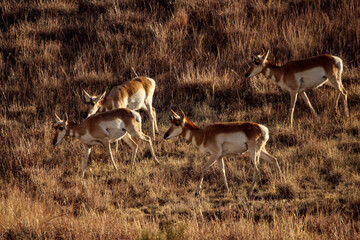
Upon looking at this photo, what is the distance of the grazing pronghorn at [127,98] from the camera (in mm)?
8227

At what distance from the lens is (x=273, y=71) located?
9227 millimetres

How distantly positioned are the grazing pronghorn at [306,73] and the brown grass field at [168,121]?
69cm

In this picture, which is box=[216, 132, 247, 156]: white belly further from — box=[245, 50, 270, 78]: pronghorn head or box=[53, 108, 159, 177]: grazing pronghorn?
box=[245, 50, 270, 78]: pronghorn head

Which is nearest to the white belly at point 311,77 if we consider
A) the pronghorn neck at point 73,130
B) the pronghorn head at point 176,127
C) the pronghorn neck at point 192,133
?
the pronghorn neck at point 192,133

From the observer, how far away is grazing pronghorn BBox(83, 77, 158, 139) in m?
8.23

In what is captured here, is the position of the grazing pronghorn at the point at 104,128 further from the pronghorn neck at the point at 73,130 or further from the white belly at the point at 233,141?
the white belly at the point at 233,141

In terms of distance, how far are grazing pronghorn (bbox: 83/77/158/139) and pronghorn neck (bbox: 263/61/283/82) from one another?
94.0 inches

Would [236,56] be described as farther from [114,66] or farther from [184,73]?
[114,66]

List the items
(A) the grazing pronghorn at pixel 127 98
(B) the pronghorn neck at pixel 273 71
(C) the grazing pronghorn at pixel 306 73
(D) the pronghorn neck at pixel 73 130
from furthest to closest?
(B) the pronghorn neck at pixel 273 71 < (C) the grazing pronghorn at pixel 306 73 < (A) the grazing pronghorn at pixel 127 98 < (D) the pronghorn neck at pixel 73 130

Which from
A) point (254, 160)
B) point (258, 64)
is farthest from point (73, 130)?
point (258, 64)

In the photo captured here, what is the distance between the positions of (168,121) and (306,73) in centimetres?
306

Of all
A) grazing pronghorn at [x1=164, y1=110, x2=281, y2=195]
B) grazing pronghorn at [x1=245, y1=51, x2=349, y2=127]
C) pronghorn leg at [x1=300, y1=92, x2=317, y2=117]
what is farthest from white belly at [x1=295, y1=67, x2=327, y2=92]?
grazing pronghorn at [x1=164, y1=110, x2=281, y2=195]

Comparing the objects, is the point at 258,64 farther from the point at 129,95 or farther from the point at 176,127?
the point at 176,127

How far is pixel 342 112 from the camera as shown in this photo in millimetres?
9406
